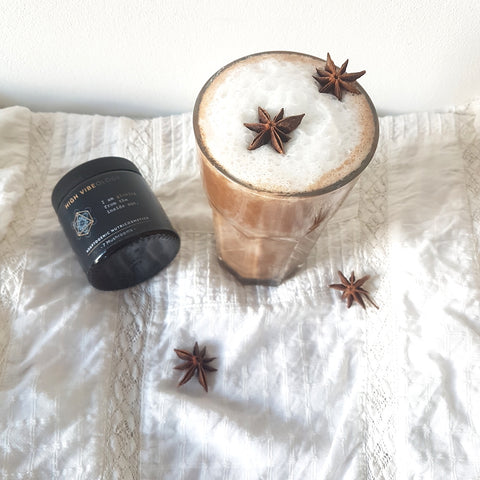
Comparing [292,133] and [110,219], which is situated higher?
[292,133]

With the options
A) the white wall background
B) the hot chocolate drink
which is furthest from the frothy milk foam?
the white wall background

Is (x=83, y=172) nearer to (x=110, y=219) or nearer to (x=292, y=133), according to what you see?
(x=110, y=219)

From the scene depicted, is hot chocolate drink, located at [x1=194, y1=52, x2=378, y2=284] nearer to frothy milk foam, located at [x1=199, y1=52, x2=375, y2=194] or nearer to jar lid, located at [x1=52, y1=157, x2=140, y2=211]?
frothy milk foam, located at [x1=199, y1=52, x2=375, y2=194]

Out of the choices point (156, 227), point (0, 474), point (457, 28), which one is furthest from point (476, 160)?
point (0, 474)

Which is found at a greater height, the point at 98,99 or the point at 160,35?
the point at 160,35

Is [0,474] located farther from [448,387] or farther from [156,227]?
[448,387]

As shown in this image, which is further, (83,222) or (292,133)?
(83,222)

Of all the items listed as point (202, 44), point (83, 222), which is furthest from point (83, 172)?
point (202, 44)
